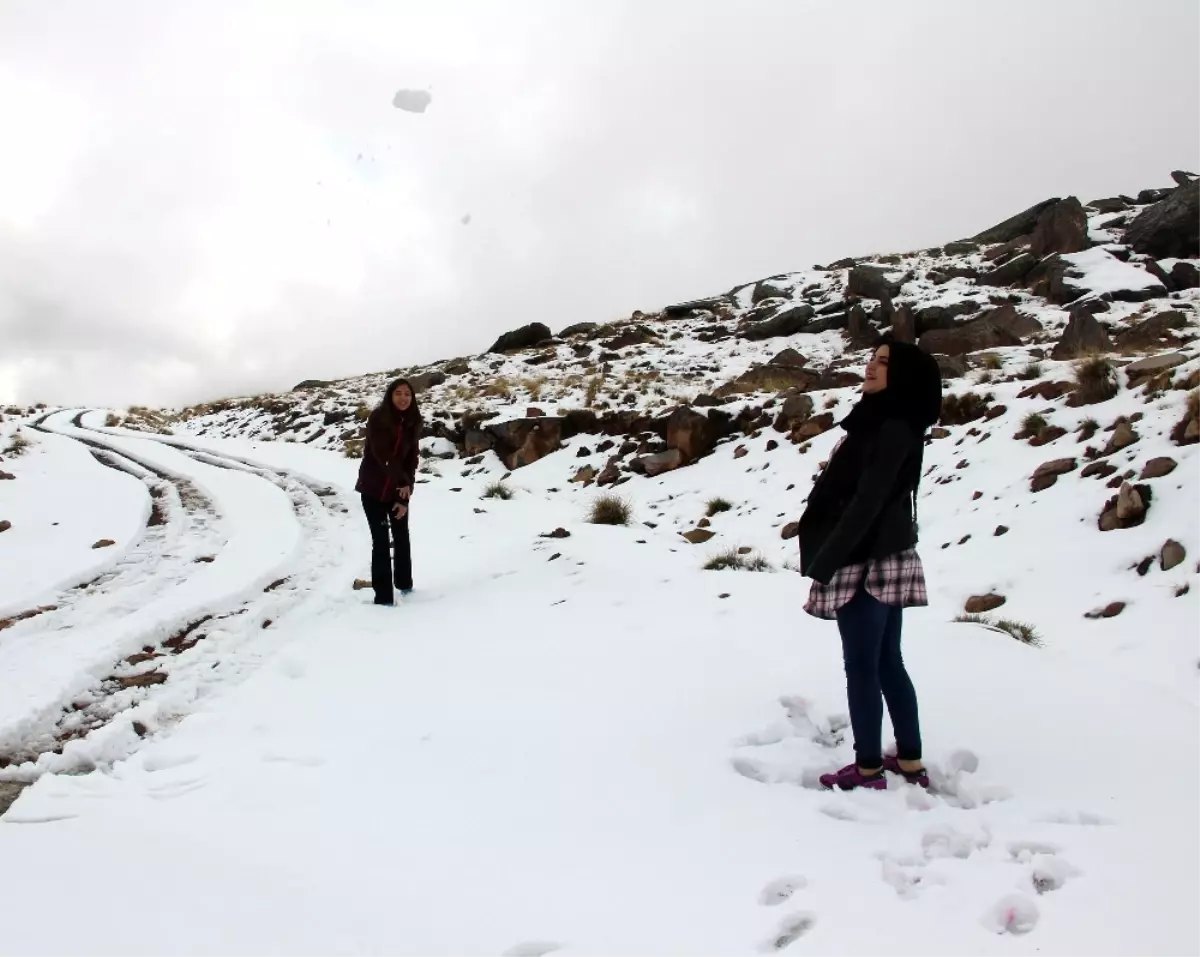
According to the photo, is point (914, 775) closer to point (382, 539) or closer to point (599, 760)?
point (599, 760)

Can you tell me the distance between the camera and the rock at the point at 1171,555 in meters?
5.27

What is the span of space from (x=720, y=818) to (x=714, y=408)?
1087 centimetres

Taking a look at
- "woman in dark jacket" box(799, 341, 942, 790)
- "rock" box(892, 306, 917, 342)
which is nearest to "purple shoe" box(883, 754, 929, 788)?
"woman in dark jacket" box(799, 341, 942, 790)

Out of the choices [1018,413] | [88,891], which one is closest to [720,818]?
[88,891]

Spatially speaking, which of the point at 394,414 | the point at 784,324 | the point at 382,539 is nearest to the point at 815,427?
A: the point at 394,414

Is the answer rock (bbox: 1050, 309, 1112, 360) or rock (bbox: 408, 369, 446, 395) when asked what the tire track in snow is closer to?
rock (bbox: 1050, 309, 1112, 360)

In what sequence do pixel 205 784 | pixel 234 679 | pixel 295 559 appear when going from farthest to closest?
1. pixel 295 559
2. pixel 234 679
3. pixel 205 784

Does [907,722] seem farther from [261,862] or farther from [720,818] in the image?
[261,862]

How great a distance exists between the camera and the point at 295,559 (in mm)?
7309

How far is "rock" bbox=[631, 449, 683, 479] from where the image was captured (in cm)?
1241

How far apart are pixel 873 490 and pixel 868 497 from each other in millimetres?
31

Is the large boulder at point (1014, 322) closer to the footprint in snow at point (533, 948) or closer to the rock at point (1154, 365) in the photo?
the rock at point (1154, 365)

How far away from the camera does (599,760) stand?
3.33m

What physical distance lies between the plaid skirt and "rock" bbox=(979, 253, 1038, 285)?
84.7ft
